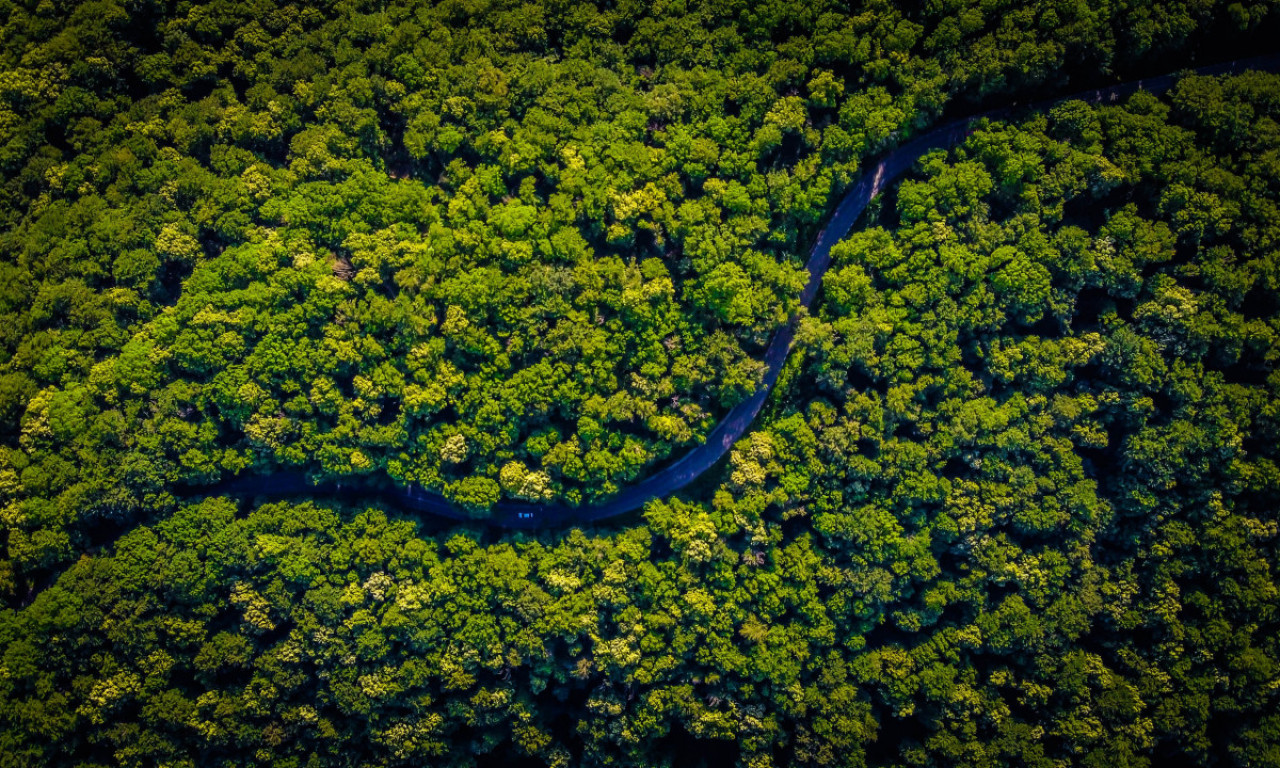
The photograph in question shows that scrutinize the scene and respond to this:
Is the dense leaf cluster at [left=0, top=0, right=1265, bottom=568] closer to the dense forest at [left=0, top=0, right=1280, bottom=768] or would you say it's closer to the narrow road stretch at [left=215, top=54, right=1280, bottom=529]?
the dense forest at [left=0, top=0, right=1280, bottom=768]

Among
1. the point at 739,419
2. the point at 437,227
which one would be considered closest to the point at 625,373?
the point at 739,419

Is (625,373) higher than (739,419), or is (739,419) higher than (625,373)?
(625,373)

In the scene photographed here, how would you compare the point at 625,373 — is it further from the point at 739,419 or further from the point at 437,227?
the point at 437,227

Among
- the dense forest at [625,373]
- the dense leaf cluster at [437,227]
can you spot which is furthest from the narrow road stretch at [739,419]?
the dense leaf cluster at [437,227]

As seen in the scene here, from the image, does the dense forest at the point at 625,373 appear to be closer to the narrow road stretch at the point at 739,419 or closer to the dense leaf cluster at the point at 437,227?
the dense leaf cluster at the point at 437,227

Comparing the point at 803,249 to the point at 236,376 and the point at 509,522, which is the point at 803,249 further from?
the point at 236,376

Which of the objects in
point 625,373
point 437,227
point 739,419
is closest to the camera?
point 437,227

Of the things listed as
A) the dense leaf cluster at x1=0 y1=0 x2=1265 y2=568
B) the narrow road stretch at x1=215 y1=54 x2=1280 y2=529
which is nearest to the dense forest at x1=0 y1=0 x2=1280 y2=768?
the dense leaf cluster at x1=0 y1=0 x2=1265 y2=568
